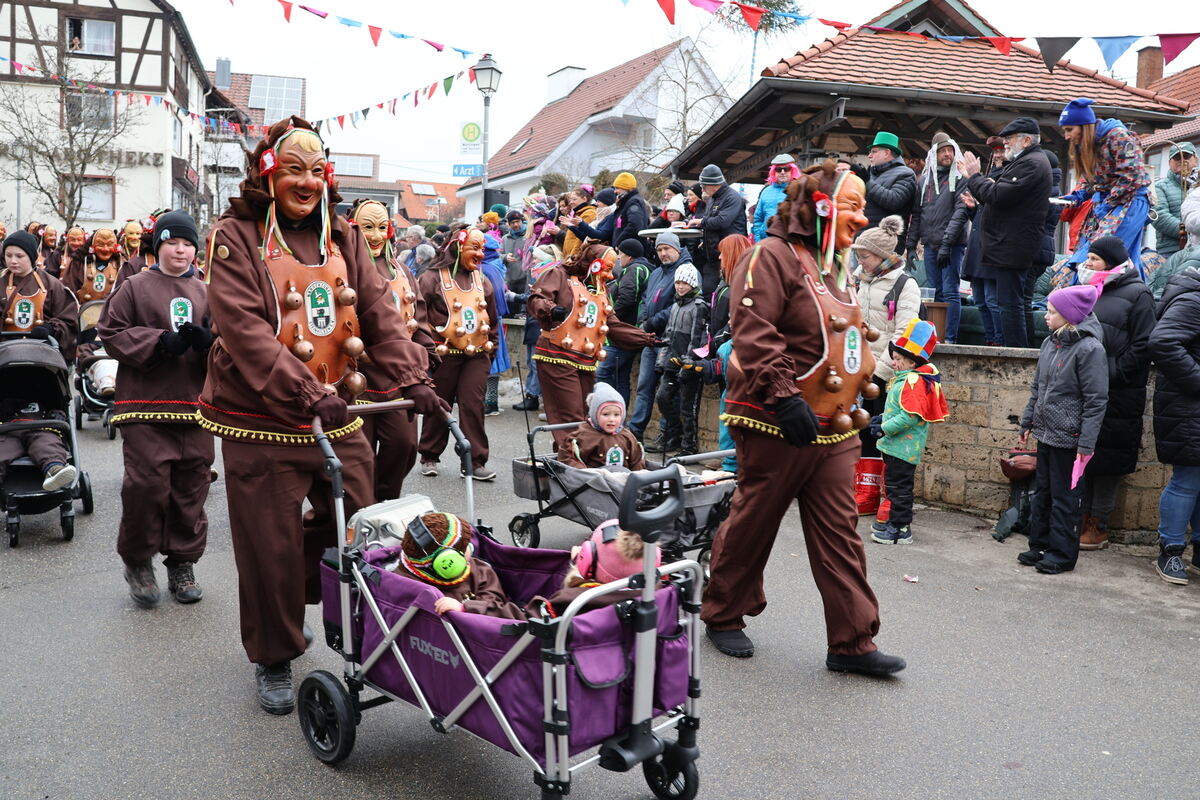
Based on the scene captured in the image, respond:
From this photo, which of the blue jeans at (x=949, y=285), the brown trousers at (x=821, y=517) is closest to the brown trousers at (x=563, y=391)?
the blue jeans at (x=949, y=285)

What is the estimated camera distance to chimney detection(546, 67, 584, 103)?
1781 inches

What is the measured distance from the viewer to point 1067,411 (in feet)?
22.1

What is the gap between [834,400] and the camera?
491 cm

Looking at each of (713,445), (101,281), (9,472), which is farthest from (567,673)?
(101,281)

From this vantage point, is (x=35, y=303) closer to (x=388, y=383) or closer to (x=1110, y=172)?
(x=388, y=383)

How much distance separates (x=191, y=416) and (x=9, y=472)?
229cm

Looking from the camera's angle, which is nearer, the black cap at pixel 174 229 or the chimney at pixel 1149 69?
the black cap at pixel 174 229

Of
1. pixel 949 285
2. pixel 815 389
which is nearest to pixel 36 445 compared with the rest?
pixel 815 389

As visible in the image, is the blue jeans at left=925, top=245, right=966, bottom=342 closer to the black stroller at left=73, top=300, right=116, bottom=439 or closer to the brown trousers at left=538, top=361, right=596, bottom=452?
the brown trousers at left=538, top=361, right=596, bottom=452

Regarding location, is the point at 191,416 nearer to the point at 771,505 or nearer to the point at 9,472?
the point at 9,472

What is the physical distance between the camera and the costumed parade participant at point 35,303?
9164 mm

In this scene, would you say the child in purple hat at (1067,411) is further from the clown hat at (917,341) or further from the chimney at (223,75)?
the chimney at (223,75)

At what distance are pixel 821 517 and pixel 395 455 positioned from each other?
250cm

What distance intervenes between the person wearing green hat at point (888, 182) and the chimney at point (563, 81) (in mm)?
37328
